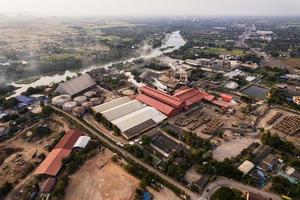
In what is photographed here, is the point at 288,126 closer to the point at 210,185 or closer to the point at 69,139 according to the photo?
the point at 210,185

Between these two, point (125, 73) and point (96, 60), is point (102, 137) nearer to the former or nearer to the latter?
point (125, 73)

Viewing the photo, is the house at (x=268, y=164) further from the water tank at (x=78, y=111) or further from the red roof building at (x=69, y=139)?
the water tank at (x=78, y=111)

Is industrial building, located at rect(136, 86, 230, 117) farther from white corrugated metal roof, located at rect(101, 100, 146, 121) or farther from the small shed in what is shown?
the small shed

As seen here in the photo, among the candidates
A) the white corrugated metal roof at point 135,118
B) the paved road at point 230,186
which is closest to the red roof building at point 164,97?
the white corrugated metal roof at point 135,118

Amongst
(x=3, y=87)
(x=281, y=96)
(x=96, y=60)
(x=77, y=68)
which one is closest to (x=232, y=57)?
(x=281, y=96)

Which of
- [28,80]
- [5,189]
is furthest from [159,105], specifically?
[28,80]

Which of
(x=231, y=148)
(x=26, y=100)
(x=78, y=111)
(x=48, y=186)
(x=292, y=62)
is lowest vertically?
(x=292, y=62)

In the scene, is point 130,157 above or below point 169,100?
below
